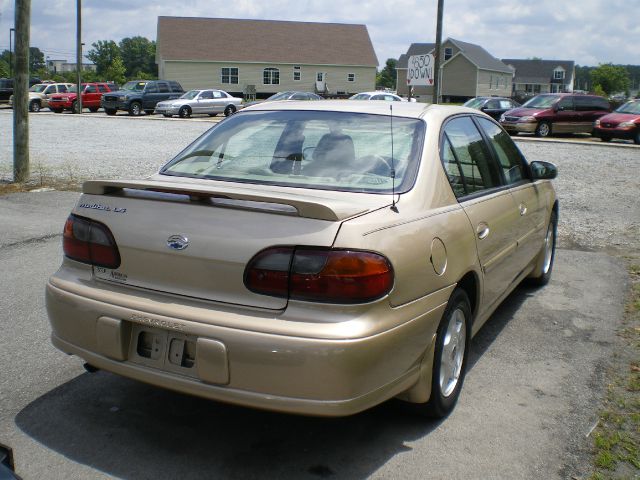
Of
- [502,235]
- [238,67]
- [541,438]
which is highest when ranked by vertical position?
[238,67]

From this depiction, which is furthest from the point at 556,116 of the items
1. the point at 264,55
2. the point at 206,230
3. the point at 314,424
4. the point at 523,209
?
the point at 264,55

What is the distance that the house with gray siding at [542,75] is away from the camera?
354 ft

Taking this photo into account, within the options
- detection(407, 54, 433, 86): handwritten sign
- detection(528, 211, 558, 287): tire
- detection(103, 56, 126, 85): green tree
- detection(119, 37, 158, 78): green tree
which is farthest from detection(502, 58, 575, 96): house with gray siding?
detection(528, 211, 558, 287): tire

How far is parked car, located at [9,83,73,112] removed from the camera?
41.0 m

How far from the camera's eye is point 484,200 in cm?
429

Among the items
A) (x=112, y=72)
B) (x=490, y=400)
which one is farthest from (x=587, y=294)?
(x=112, y=72)

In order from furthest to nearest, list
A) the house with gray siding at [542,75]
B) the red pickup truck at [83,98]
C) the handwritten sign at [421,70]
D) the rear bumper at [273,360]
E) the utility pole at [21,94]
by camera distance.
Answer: the house with gray siding at [542,75]
the red pickup truck at [83,98]
the handwritten sign at [421,70]
the utility pole at [21,94]
the rear bumper at [273,360]

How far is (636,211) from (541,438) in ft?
24.9

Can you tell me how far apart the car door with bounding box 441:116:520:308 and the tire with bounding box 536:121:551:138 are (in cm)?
2428

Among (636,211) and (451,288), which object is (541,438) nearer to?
(451,288)

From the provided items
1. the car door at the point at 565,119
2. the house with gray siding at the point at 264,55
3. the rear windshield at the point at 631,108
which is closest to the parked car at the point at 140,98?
the house with gray siding at the point at 264,55

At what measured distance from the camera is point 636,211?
10.2m

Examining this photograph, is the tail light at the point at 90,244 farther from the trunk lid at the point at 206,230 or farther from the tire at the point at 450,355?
the tire at the point at 450,355

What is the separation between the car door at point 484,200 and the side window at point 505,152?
0.59 ft
